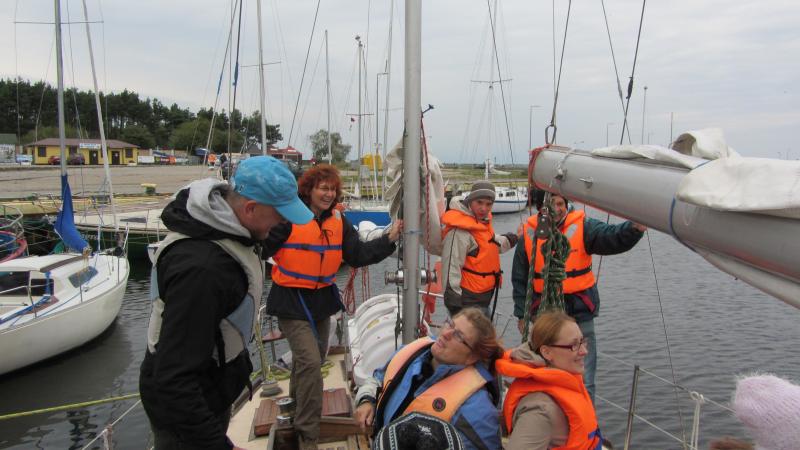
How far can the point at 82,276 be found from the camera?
11.4 meters

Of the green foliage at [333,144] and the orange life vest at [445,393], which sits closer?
the orange life vest at [445,393]

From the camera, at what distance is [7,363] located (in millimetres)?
9508

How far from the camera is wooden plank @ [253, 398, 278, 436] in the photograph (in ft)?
11.9

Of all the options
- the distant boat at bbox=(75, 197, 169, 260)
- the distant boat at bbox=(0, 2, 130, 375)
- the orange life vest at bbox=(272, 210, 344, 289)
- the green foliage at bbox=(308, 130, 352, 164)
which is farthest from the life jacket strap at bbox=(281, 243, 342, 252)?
the green foliage at bbox=(308, 130, 352, 164)

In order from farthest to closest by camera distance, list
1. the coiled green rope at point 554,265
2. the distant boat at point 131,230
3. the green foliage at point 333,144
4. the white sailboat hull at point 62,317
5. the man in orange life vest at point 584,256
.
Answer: the green foliage at point 333,144
the distant boat at point 131,230
the white sailboat hull at point 62,317
the man in orange life vest at point 584,256
the coiled green rope at point 554,265

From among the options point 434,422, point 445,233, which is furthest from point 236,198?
point 445,233

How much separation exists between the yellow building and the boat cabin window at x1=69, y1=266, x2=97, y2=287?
40.6 meters

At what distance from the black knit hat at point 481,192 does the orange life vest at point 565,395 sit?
2.30 metres

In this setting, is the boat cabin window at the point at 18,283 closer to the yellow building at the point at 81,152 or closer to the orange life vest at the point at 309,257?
the orange life vest at the point at 309,257

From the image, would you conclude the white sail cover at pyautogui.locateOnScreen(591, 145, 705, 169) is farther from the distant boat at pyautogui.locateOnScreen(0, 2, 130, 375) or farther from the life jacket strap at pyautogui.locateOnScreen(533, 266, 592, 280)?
the distant boat at pyautogui.locateOnScreen(0, 2, 130, 375)

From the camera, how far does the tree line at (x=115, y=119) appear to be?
63031 millimetres

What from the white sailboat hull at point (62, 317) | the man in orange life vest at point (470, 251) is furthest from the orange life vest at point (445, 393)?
the white sailboat hull at point (62, 317)

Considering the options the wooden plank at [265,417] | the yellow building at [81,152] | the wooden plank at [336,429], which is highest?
the yellow building at [81,152]

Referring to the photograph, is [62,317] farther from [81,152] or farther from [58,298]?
[81,152]
